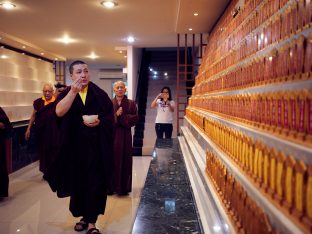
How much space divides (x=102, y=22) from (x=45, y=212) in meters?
3.59

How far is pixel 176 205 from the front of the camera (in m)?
2.56

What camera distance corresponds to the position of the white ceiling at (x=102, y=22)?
4.78 m

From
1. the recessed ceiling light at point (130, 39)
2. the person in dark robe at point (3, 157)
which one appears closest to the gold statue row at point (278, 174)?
the person in dark robe at point (3, 157)

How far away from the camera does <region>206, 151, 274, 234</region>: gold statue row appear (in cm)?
123

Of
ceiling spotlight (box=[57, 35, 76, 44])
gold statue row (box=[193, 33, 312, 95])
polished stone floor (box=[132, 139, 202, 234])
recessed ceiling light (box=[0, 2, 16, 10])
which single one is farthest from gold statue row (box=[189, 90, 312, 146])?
ceiling spotlight (box=[57, 35, 76, 44])

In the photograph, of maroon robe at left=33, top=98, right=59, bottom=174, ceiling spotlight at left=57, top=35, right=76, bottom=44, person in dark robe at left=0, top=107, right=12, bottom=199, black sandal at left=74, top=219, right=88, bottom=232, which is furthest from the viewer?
ceiling spotlight at left=57, top=35, right=76, bottom=44

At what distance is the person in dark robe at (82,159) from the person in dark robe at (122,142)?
3.78 ft

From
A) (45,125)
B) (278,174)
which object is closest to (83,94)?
(278,174)

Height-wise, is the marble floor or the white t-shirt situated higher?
the white t-shirt

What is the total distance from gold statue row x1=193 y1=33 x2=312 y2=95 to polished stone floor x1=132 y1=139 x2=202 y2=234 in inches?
38.1

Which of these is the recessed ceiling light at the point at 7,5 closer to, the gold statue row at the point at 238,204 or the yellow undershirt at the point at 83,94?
the yellow undershirt at the point at 83,94

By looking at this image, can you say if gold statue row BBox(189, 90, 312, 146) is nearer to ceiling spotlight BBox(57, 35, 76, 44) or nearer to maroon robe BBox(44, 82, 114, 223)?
maroon robe BBox(44, 82, 114, 223)

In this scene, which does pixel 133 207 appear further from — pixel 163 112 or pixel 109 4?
pixel 109 4

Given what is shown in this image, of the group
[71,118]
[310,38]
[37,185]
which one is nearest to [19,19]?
[37,185]
